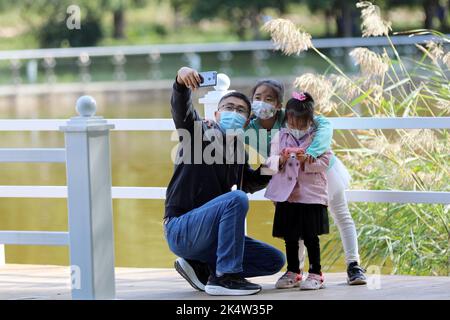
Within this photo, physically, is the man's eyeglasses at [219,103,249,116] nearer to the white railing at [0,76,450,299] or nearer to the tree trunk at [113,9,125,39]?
the white railing at [0,76,450,299]

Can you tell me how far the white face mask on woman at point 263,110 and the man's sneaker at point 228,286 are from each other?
32.1 inches

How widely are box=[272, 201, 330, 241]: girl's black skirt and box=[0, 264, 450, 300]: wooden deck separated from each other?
29cm

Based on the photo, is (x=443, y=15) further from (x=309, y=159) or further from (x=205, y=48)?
(x=309, y=159)

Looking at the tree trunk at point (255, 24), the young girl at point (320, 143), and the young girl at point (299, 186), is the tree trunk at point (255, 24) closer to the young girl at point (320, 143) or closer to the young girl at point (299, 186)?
the young girl at point (320, 143)

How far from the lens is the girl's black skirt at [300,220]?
491 cm

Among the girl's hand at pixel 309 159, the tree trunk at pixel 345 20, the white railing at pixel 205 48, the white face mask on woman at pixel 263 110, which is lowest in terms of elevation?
the girl's hand at pixel 309 159

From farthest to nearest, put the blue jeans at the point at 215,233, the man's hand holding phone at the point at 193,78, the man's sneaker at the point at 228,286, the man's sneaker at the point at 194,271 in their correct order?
1. the man's sneaker at the point at 194,271
2. the man's sneaker at the point at 228,286
3. the blue jeans at the point at 215,233
4. the man's hand holding phone at the point at 193,78

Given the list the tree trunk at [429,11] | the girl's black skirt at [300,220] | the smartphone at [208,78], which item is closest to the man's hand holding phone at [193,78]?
the smartphone at [208,78]

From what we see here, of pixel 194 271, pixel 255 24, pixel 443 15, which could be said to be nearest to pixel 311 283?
pixel 194 271

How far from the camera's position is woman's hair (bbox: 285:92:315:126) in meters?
4.96

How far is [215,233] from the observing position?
4.75 m

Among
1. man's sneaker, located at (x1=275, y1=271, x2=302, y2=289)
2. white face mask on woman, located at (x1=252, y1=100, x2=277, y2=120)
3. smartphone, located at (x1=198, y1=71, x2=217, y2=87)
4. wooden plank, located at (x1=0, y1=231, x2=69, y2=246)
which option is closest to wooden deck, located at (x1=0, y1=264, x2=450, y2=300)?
man's sneaker, located at (x1=275, y1=271, x2=302, y2=289)
